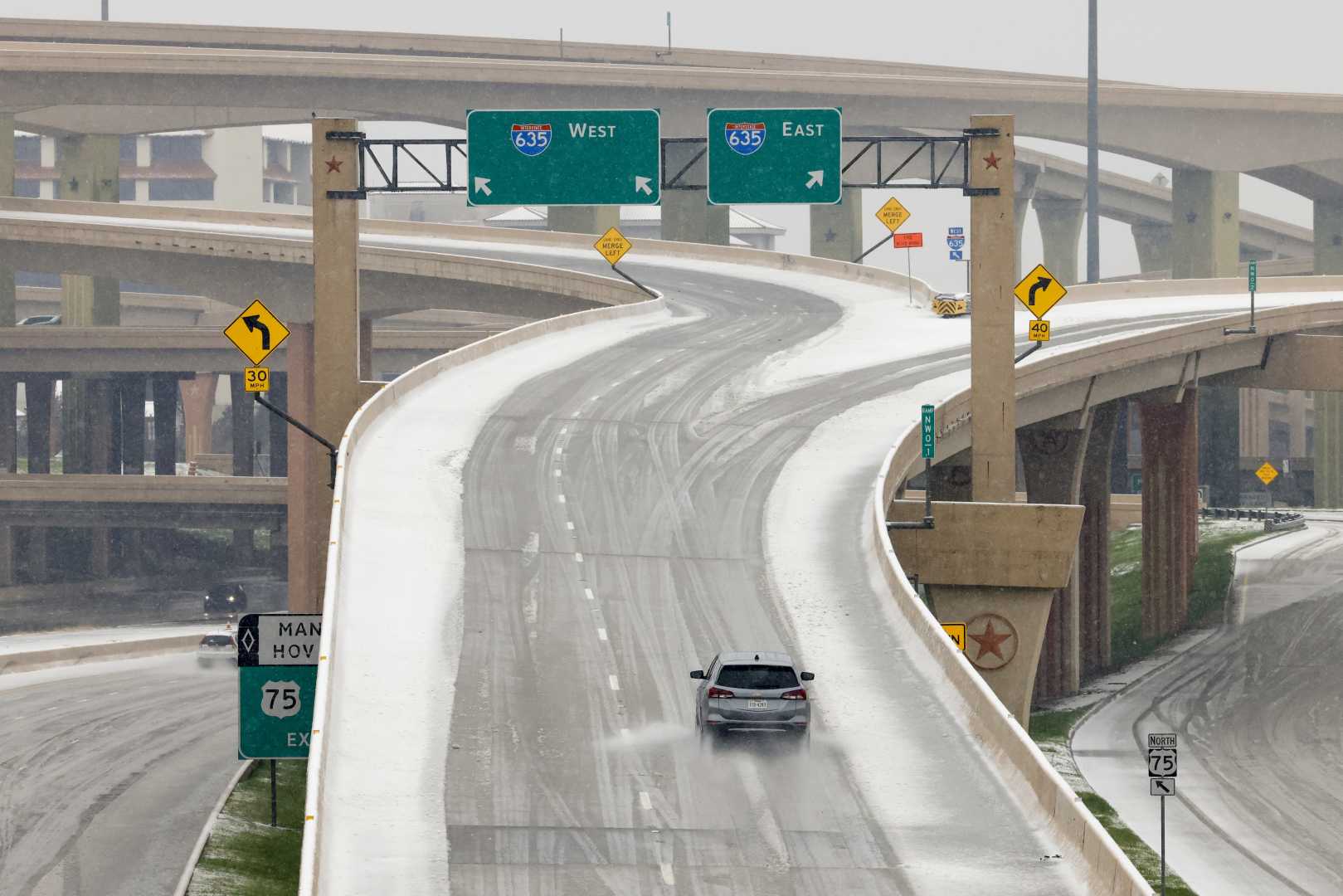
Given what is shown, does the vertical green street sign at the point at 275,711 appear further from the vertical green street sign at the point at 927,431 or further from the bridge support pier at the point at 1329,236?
the bridge support pier at the point at 1329,236

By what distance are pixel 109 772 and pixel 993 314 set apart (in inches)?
816

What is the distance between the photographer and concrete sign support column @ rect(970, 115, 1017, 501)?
37.9m

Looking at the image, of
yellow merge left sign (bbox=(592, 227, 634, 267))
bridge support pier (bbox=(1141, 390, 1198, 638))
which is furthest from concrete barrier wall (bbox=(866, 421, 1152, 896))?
bridge support pier (bbox=(1141, 390, 1198, 638))

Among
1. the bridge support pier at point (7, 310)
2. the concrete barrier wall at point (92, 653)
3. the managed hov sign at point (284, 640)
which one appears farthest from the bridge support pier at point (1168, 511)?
the bridge support pier at point (7, 310)

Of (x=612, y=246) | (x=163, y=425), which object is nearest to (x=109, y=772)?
(x=612, y=246)

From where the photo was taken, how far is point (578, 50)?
10000 cm

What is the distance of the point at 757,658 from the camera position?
2383 centimetres

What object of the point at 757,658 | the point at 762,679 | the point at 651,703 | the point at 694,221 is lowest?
the point at 651,703

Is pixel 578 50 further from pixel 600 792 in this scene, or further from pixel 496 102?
pixel 600 792

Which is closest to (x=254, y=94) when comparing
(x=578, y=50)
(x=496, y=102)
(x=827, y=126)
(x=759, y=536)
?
(x=496, y=102)

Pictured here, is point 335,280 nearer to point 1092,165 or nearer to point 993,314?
point 993,314

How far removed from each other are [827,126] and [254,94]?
47.5m

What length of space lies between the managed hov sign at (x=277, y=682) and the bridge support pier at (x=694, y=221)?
67726 millimetres

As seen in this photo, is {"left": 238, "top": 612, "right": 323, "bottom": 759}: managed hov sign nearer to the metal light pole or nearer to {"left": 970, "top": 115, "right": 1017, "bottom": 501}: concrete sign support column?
{"left": 970, "top": 115, "right": 1017, "bottom": 501}: concrete sign support column
